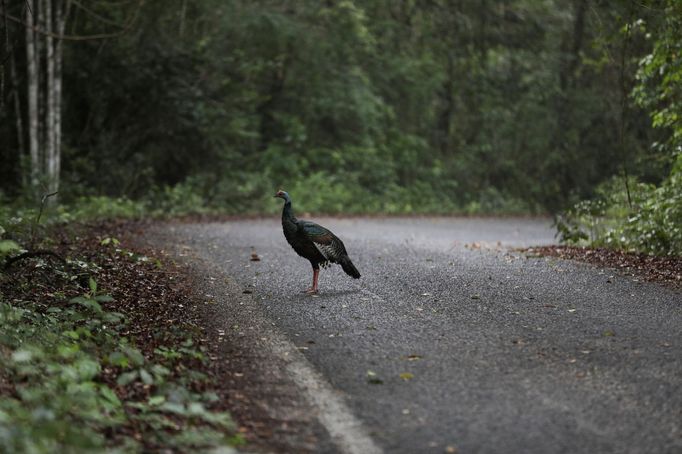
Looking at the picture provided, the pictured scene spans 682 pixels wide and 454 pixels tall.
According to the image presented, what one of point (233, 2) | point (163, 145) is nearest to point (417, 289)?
point (163, 145)

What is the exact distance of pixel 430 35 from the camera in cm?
3438

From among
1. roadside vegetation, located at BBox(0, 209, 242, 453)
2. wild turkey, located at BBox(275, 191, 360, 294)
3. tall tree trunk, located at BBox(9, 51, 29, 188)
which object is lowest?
roadside vegetation, located at BBox(0, 209, 242, 453)

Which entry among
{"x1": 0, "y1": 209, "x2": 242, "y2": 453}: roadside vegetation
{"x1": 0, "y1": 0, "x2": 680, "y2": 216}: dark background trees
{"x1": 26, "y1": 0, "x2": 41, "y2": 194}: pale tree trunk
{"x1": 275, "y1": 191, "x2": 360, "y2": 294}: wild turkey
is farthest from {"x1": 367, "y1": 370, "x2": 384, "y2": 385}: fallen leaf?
{"x1": 0, "y1": 0, "x2": 680, "y2": 216}: dark background trees

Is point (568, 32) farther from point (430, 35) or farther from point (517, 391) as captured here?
point (517, 391)

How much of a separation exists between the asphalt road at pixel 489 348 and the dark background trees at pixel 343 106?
12188 millimetres

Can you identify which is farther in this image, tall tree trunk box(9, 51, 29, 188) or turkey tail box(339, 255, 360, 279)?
tall tree trunk box(9, 51, 29, 188)

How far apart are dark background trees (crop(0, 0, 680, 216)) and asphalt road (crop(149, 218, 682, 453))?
12.2 m

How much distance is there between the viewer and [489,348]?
6.77 meters

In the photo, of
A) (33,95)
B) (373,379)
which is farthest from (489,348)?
(33,95)

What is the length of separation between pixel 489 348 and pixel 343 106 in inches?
976

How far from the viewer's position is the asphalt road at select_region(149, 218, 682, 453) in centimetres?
486

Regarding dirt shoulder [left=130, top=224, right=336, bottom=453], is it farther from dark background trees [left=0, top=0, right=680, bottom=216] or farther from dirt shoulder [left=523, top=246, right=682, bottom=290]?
dark background trees [left=0, top=0, right=680, bottom=216]

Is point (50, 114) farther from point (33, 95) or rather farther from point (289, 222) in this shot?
point (289, 222)

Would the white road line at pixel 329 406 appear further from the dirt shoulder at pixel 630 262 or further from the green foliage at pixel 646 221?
the green foliage at pixel 646 221
